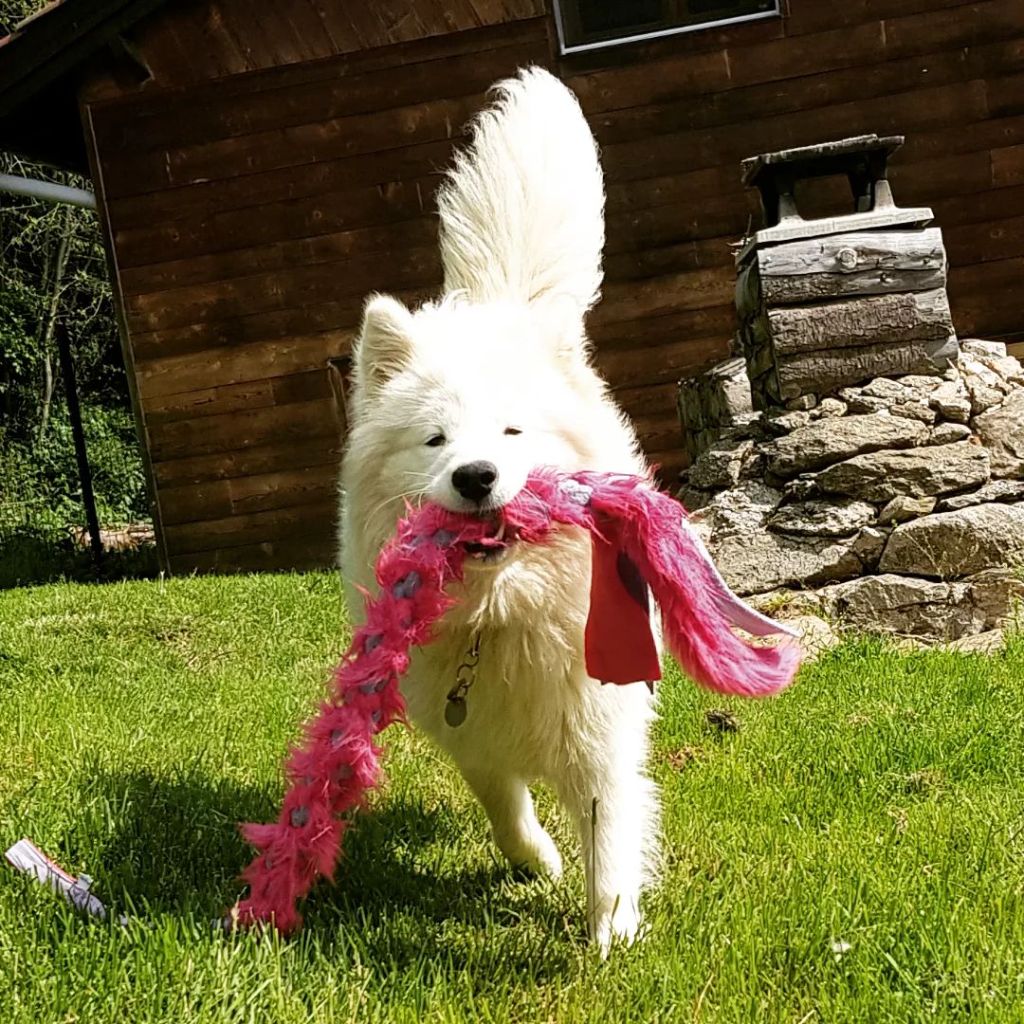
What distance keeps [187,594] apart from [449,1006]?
19.0 feet

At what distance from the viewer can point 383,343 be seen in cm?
273

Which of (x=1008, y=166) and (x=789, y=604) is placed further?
(x=1008, y=166)

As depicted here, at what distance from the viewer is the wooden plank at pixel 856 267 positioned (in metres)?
5.22

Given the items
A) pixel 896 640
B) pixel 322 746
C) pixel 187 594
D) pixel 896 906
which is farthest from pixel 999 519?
pixel 187 594

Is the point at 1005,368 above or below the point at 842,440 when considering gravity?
above

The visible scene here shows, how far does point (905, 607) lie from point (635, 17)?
6519 millimetres

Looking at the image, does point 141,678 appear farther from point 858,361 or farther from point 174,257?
point 174,257

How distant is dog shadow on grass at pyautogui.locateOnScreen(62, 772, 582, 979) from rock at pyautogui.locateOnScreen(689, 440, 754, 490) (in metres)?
2.89

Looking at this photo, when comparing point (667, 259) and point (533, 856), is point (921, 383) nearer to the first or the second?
point (533, 856)

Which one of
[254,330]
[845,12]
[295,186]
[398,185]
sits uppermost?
[845,12]

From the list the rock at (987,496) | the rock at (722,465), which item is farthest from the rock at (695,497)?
the rock at (987,496)

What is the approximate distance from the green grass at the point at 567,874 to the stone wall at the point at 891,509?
580mm

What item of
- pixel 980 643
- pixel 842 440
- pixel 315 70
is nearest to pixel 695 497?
pixel 842 440

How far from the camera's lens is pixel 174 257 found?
9.55 m
